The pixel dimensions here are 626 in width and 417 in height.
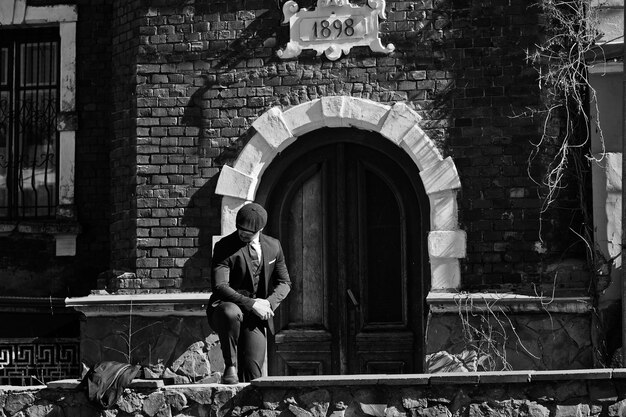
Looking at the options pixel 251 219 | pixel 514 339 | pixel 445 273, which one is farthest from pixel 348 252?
pixel 251 219

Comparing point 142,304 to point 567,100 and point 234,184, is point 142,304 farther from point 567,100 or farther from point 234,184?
point 567,100

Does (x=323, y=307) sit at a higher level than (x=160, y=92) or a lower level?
lower

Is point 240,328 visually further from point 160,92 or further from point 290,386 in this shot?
point 160,92

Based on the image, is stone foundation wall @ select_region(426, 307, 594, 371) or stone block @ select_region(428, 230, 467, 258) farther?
stone block @ select_region(428, 230, 467, 258)

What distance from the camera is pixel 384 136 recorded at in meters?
13.8

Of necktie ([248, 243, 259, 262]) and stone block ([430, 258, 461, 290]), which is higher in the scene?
necktie ([248, 243, 259, 262])

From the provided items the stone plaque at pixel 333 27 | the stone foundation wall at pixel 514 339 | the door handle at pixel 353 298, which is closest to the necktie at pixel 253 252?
the stone foundation wall at pixel 514 339

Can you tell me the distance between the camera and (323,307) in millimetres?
14008

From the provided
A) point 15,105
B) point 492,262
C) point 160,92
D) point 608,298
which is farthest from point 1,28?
point 608,298

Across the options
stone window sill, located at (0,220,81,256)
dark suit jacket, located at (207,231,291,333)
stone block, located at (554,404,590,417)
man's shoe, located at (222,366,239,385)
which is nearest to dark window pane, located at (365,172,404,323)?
dark suit jacket, located at (207,231,291,333)

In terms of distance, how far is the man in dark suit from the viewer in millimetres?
10984

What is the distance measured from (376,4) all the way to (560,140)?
7.22 ft

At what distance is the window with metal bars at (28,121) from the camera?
15.5 metres

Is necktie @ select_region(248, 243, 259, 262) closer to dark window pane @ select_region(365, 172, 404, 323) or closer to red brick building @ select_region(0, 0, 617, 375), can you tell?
red brick building @ select_region(0, 0, 617, 375)
